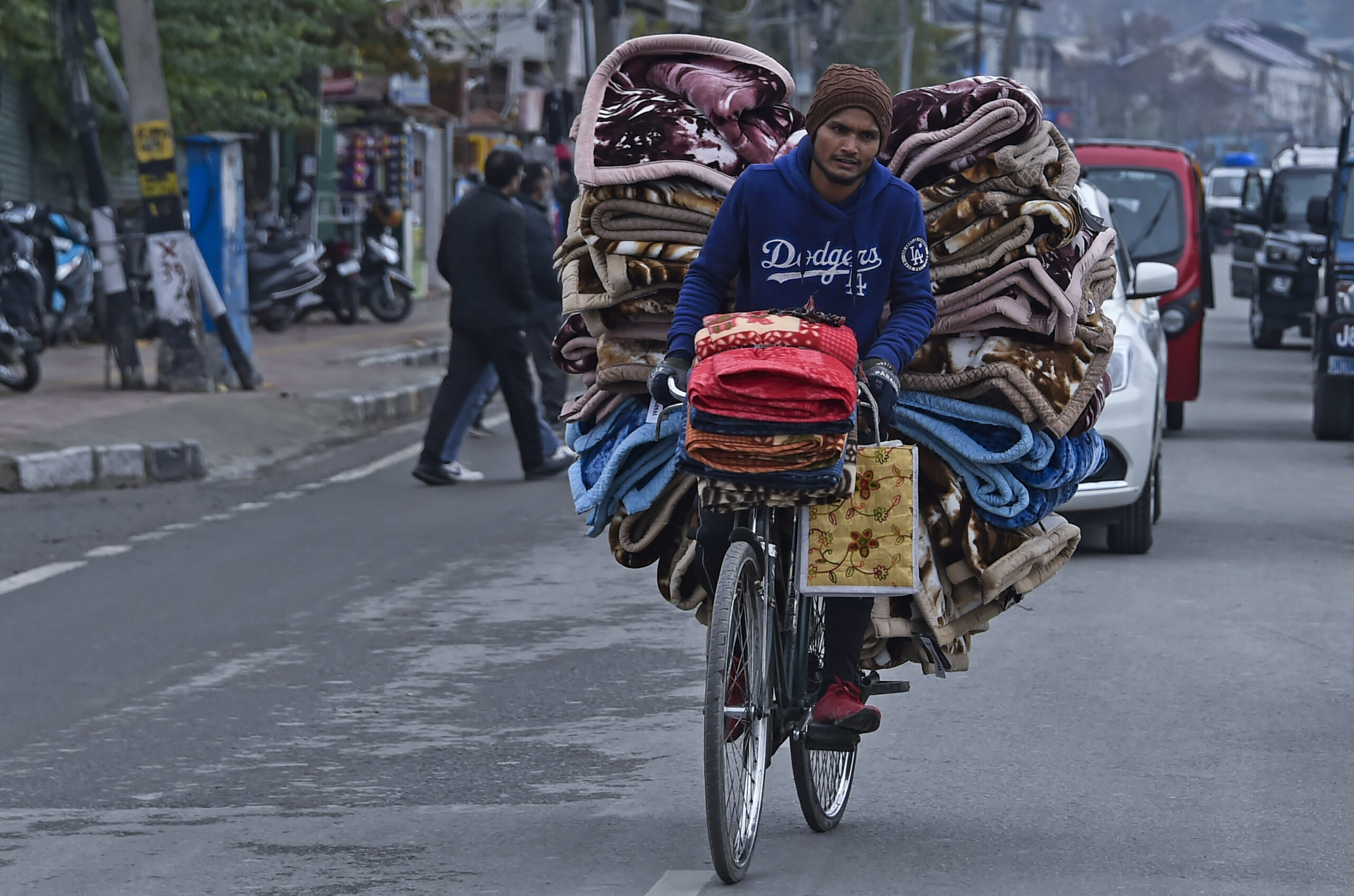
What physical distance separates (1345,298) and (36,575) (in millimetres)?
8532

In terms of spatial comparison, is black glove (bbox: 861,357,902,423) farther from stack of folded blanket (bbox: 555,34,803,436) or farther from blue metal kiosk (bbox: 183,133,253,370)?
blue metal kiosk (bbox: 183,133,253,370)

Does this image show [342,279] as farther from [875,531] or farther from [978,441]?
[875,531]

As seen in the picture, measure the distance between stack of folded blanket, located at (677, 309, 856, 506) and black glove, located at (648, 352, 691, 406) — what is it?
153 millimetres

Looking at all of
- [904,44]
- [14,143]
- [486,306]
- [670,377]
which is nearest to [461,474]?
[486,306]

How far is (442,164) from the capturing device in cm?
3759

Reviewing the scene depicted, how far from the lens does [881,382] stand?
15.6 ft

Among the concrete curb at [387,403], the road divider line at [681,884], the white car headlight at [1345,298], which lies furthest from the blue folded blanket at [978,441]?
the concrete curb at [387,403]

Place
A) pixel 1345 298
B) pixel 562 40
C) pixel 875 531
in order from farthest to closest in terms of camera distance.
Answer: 1. pixel 562 40
2. pixel 1345 298
3. pixel 875 531

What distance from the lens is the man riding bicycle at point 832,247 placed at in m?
4.81

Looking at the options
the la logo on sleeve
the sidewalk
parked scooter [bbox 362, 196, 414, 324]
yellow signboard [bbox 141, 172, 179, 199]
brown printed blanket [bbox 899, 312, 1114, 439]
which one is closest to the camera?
the la logo on sleeve

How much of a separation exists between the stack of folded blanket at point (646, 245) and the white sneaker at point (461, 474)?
23.7 feet

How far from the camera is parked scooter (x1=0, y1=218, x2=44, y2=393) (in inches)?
618

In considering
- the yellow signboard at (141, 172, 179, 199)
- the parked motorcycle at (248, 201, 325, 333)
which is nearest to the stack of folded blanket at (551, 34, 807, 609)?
the yellow signboard at (141, 172, 179, 199)

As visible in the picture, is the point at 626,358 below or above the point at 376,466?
above
